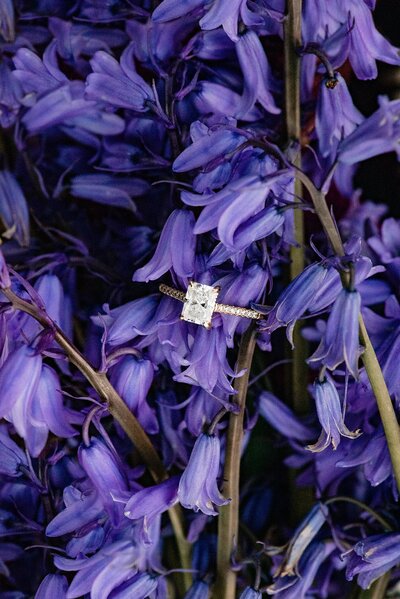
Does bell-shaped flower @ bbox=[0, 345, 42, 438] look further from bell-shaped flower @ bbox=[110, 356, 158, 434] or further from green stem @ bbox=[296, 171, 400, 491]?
green stem @ bbox=[296, 171, 400, 491]

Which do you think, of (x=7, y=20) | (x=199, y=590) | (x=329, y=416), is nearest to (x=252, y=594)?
(x=199, y=590)

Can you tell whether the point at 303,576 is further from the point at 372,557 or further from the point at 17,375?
the point at 17,375

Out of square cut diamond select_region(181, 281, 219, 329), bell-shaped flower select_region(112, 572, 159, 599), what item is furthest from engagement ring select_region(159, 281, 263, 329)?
bell-shaped flower select_region(112, 572, 159, 599)

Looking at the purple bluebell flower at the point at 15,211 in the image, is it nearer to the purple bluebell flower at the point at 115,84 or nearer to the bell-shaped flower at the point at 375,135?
Answer: the purple bluebell flower at the point at 115,84

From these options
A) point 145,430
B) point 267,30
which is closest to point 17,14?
point 267,30

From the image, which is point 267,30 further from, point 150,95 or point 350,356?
point 350,356

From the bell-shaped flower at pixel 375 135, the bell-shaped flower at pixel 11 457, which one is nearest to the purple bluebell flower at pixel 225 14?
the bell-shaped flower at pixel 375 135
